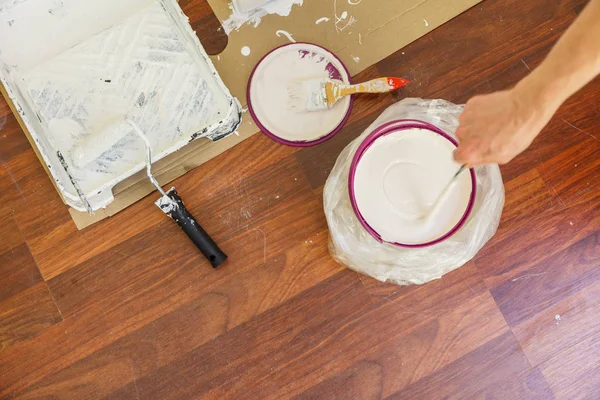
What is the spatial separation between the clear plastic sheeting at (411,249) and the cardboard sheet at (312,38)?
5.3 inches

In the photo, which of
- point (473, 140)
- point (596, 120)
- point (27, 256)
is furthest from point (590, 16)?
point (27, 256)

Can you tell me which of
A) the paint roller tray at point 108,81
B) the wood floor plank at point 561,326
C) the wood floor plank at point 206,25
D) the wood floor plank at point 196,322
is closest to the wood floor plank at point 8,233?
the paint roller tray at point 108,81

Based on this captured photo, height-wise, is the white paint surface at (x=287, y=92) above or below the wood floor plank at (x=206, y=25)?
below

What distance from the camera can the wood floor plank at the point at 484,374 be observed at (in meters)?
0.81

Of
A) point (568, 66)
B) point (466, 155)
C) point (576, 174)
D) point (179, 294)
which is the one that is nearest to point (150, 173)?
point (179, 294)

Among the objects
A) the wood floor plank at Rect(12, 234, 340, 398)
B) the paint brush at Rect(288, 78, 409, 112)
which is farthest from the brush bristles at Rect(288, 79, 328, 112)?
the wood floor plank at Rect(12, 234, 340, 398)

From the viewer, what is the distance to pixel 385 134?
2.28 feet

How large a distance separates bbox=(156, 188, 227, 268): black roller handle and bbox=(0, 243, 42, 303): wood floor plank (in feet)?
0.83

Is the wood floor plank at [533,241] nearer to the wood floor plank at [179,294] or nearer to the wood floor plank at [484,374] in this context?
the wood floor plank at [484,374]

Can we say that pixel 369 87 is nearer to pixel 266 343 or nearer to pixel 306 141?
pixel 306 141

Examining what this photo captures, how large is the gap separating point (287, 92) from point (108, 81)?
0.28 m

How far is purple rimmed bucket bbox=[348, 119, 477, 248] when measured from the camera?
67 centimetres

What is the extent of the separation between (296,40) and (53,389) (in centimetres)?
69

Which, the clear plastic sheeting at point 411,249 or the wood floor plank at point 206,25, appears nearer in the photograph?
the clear plastic sheeting at point 411,249
